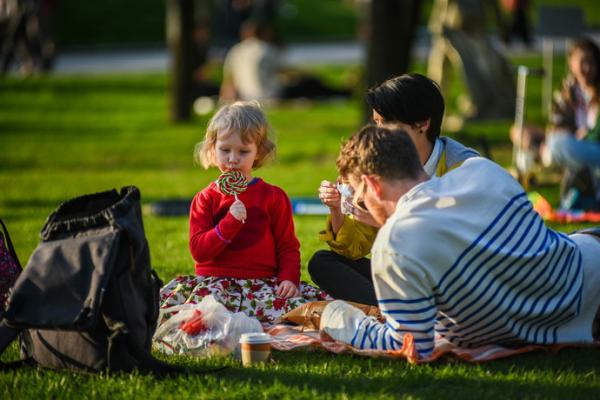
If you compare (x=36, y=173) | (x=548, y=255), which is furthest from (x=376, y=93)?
(x=36, y=173)

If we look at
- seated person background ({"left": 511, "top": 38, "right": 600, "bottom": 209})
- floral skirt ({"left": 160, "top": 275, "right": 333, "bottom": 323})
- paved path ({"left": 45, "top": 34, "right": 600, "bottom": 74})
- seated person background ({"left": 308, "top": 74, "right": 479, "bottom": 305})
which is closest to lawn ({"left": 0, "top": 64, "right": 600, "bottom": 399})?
floral skirt ({"left": 160, "top": 275, "right": 333, "bottom": 323})

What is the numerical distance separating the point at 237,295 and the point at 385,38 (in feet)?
25.0

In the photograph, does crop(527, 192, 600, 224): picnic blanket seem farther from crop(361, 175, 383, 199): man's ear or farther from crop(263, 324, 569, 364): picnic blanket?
crop(361, 175, 383, 199): man's ear

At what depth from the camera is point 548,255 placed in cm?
477

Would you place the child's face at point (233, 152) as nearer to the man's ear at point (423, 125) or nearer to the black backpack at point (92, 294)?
the man's ear at point (423, 125)

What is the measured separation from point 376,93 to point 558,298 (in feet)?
4.31

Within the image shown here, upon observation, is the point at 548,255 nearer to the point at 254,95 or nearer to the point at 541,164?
the point at 541,164

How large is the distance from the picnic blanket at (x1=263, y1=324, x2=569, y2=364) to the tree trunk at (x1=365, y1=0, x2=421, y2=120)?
7.69 meters

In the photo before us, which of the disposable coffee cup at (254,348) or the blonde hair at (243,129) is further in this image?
the blonde hair at (243,129)

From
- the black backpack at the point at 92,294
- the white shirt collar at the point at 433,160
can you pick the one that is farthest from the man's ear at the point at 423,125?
the black backpack at the point at 92,294

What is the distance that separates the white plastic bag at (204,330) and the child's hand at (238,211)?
1.42 ft

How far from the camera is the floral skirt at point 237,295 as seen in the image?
560cm

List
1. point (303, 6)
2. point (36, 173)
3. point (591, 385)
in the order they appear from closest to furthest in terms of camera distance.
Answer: point (591, 385), point (36, 173), point (303, 6)

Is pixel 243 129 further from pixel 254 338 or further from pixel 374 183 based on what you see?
pixel 254 338
